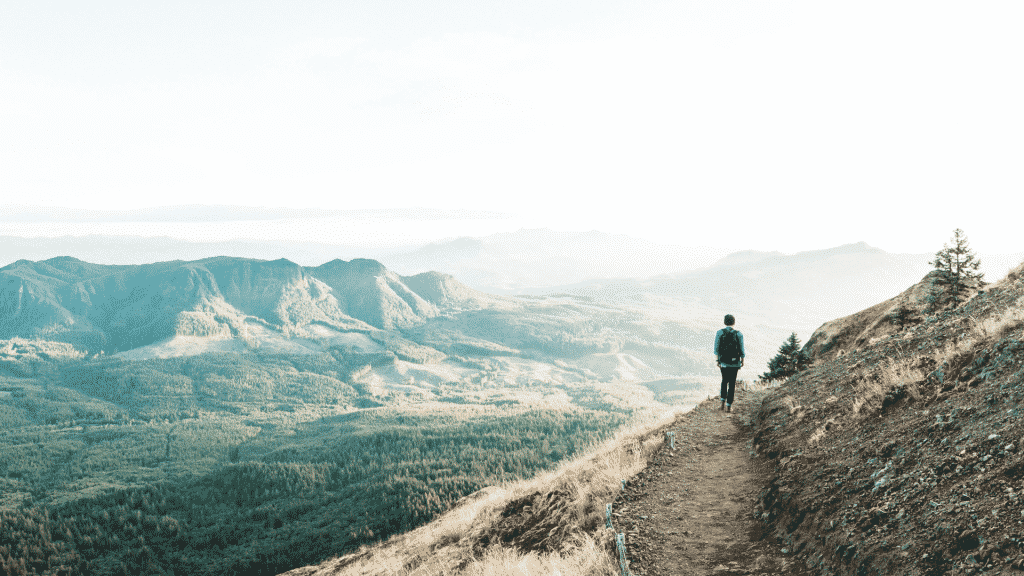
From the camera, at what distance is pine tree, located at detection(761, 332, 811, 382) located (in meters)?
28.6

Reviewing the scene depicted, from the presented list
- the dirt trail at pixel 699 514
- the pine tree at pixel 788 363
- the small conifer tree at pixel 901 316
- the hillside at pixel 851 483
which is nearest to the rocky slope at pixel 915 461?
the hillside at pixel 851 483

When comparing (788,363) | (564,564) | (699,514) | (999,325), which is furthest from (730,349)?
(788,363)

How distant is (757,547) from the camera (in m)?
9.67

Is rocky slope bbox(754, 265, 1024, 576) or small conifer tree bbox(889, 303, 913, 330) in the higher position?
small conifer tree bbox(889, 303, 913, 330)

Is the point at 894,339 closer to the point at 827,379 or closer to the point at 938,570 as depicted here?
the point at 827,379

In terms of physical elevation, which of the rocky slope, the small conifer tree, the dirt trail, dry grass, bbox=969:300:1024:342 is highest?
dry grass, bbox=969:300:1024:342

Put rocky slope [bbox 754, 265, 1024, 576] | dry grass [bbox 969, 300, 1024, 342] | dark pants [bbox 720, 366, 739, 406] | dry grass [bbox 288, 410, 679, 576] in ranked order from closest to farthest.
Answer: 1. rocky slope [bbox 754, 265, 1024, 576]
2. dry grass [bbox 288, 410, 679, 576]
3. dry grass [bbox 969, 300, 1024, 342]
4. dark pants [bbox 720, 366, 739, 406]

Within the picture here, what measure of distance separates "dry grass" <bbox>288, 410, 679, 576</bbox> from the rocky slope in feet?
13.6

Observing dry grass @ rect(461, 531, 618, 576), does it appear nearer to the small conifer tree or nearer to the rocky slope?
the rocky slope

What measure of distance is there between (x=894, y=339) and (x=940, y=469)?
12.8 m

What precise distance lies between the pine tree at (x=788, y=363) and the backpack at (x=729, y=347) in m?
11.1

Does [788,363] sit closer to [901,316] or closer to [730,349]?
[901,316]

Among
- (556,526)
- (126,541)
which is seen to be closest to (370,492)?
(126,541)

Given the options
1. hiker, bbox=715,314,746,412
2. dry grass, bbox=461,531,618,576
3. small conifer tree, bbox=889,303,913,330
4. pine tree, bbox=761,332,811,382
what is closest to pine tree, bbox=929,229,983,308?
small conifer tree, bbox=889,303,913,330
